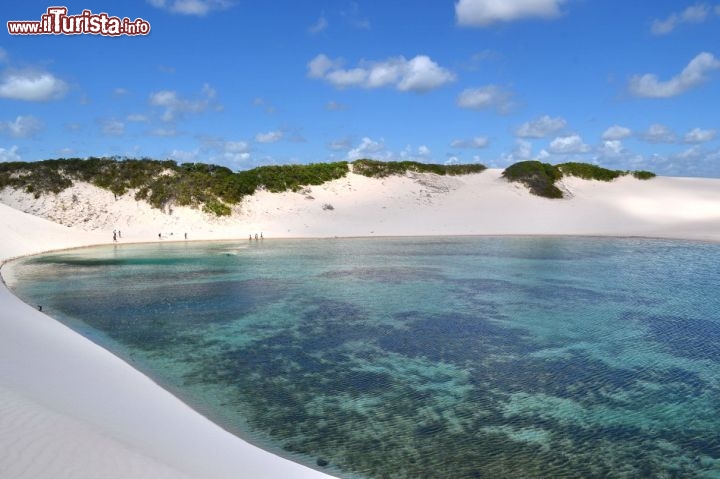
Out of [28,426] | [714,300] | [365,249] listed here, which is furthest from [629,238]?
[28,426]

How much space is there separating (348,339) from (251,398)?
A: 14.1ft

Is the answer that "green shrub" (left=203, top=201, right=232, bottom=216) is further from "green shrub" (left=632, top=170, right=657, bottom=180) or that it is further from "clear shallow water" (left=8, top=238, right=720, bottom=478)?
"green shrub" (left=632, top=170, right=657, bottom=180)

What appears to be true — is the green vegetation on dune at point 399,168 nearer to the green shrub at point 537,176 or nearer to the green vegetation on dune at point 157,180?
the green shrub at point 537,176

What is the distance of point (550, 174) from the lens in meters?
58.8

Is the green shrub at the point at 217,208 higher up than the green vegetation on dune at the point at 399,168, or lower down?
lower down

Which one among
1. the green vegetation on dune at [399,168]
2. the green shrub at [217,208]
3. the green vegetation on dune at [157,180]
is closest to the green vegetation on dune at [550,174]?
the green vegetation on dune at [399,168]

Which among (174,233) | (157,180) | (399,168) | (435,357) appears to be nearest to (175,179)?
(157,180)

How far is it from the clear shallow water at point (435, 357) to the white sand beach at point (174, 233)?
112 centimetres

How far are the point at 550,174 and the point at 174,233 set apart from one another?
4135 cm

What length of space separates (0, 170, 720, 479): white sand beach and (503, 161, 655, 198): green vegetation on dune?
1.24 meters

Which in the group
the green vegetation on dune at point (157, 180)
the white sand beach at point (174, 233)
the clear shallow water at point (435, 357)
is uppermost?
the green vegetation on dune at point (157, 180)

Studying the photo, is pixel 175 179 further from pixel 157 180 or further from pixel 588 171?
pixel 588 171

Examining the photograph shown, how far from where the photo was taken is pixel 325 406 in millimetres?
9219

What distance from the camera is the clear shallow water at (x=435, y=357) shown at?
771cm
